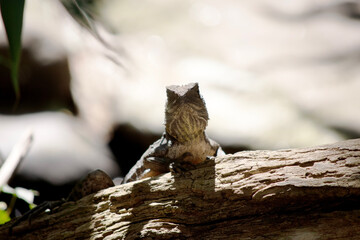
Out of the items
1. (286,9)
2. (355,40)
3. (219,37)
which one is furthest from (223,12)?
(355,40)

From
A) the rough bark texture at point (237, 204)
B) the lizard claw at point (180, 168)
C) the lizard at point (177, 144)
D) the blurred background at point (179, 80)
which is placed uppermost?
the blurred background at point (179, 80)

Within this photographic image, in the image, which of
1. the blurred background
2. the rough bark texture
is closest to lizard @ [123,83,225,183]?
the rough bark texture

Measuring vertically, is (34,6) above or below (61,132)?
above

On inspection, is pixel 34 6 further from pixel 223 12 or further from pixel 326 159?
A: pixel 326 159

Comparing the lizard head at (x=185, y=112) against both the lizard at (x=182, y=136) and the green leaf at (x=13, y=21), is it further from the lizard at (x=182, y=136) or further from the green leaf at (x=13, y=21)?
the green leaf at (x=13, y=21)

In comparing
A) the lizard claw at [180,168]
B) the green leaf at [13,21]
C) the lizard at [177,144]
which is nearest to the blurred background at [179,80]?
the lizard at [177,144]
